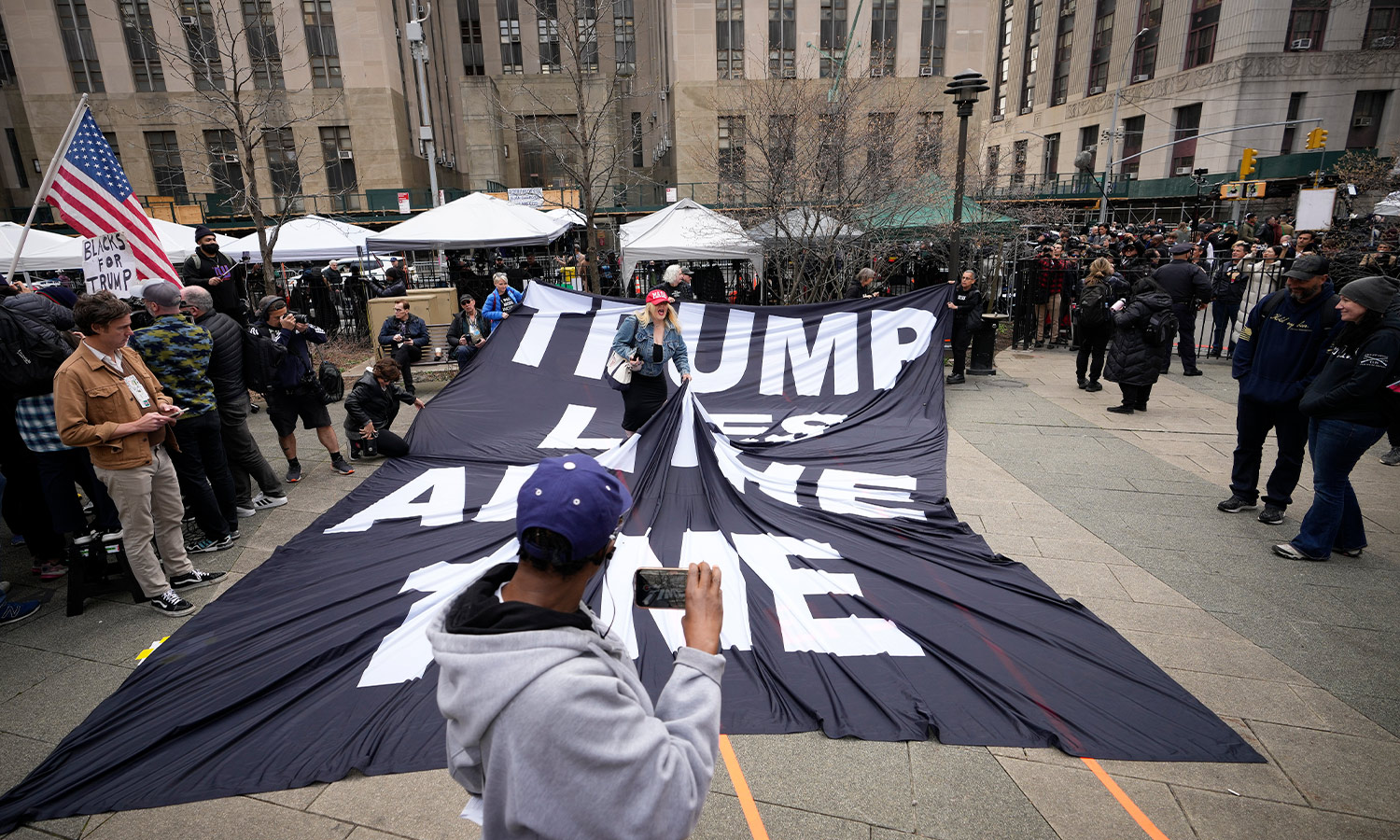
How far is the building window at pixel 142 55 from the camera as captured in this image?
3384cm

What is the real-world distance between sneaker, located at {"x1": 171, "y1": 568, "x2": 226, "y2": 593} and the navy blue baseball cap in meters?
4.66

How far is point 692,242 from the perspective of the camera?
15.3 m

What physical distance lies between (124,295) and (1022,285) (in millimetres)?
13342

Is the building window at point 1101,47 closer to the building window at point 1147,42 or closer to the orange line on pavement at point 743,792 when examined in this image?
the building window at point 1147,42

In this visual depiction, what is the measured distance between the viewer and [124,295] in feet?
21.1

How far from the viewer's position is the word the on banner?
20.4 feet

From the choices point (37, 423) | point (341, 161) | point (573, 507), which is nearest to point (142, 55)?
point (341, 161)

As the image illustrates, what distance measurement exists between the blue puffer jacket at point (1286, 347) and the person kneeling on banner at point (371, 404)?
7.84 metres

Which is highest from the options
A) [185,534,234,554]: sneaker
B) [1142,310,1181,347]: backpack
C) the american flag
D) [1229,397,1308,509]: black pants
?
the american flag

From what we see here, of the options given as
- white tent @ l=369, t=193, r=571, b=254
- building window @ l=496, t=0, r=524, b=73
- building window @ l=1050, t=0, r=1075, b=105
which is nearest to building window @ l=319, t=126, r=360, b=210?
building window @ l=496, t=0, r=524, b=73

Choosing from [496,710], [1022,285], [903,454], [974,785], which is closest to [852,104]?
[1022,285]

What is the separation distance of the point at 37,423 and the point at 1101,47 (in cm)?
6781

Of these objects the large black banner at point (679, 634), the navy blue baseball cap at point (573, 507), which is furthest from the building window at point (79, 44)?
the navy blue baseball cap at point (573, 507)

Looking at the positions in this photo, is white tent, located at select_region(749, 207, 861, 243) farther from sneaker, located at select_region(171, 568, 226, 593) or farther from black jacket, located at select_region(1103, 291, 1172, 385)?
sneaker, located at select_region(171, 568, 226, 593)
